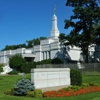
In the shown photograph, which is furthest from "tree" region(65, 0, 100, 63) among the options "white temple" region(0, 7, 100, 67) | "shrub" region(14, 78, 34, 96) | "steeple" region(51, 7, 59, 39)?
"shrub" region(14, 78, 34, 96)

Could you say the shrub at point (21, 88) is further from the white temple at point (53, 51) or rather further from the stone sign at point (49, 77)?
the white temple at point (53, 51)

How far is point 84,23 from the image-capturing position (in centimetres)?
4484

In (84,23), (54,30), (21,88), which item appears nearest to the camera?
(21,88)

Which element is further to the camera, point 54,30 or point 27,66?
point 54,30

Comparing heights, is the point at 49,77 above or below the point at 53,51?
below

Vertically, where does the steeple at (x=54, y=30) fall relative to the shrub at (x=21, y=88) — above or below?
above

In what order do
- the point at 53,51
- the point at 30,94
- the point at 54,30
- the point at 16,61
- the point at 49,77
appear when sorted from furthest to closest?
the point at 54,30, the point at 53,51, the point at 16,61, the point at 49,77, the point at 30,94

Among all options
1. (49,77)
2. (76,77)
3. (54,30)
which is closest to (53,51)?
(54,30)

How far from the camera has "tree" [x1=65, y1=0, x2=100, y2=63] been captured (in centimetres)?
4216

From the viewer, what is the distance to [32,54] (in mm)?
63062

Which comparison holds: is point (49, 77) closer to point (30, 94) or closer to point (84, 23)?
point (30, 94)

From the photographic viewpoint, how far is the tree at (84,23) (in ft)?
138

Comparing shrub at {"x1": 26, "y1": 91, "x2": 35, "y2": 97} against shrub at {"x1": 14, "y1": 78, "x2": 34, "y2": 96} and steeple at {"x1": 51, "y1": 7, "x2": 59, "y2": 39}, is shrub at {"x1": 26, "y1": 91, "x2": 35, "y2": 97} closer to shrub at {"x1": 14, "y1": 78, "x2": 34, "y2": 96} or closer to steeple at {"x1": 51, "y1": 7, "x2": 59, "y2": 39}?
shrub at {"x1": 14, "y1": 78, "x2": 34, "y2": 96}

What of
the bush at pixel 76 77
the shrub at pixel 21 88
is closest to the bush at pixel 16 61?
the bush at pixel 76 77
